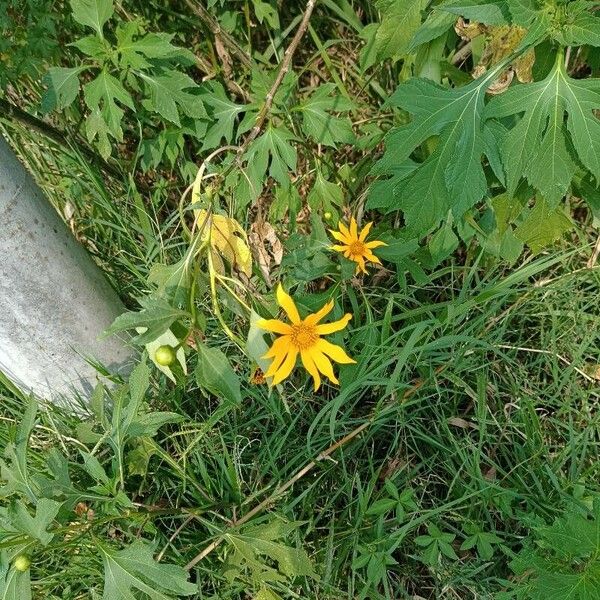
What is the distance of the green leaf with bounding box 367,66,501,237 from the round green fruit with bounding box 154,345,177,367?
1.99ft

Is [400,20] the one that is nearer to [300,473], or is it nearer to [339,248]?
[339,248]

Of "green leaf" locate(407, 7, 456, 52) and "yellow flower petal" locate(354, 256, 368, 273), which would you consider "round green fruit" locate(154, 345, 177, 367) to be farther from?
"green leaf" locate(407, 7, 456, 52)

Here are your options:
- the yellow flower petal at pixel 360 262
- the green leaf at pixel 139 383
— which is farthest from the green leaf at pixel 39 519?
the yellow flower petal at pixel 360 262

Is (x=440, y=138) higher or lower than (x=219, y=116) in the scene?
lower

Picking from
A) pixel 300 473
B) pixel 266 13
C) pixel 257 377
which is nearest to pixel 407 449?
pixel 300 473

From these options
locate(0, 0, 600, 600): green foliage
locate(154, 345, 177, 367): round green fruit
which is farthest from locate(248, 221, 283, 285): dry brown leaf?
locate(154, 345, 177, 367): round green fruit

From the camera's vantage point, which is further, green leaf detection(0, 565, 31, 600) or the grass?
the grass

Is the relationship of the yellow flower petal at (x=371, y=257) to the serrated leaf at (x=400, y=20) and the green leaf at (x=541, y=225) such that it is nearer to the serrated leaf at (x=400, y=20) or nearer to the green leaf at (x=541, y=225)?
the green leaf at (x=541, y=225)

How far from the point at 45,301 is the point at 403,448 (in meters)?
1.06

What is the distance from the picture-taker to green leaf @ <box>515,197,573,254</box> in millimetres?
1749

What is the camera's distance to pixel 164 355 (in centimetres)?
140

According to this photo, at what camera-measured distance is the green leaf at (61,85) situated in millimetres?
1975

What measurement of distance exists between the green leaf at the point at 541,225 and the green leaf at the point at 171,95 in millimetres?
933

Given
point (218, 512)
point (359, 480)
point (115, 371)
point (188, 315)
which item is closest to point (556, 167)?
point (188, 315)
